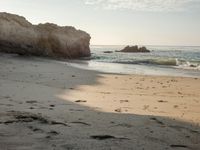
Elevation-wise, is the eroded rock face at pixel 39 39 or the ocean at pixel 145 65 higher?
the eroded rock face at pixel 39 39

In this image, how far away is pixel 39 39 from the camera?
35406mm

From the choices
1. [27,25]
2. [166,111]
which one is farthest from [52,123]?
[27,25]

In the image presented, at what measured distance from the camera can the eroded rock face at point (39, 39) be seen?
1271 inches

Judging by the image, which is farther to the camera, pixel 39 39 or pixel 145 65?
pixel 39 39

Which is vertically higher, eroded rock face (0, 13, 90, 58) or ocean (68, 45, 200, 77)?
eroded rock face (0, 13, 90, 58)

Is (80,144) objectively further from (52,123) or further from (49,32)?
(49,32)

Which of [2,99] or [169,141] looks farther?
[2,99]

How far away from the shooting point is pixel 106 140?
4.43 meters

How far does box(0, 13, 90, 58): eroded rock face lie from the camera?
3228cm

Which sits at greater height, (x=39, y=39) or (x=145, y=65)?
(x=39, y=39)

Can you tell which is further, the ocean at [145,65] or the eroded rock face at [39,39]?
the eroded rock face at [39,39]

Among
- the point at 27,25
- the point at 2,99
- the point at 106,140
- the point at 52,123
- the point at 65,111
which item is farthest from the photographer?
the point at 27,25

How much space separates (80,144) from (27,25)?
106 ft

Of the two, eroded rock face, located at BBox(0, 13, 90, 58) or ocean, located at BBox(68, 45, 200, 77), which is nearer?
ocean, located at BBox(68, 45, 200, 77)
